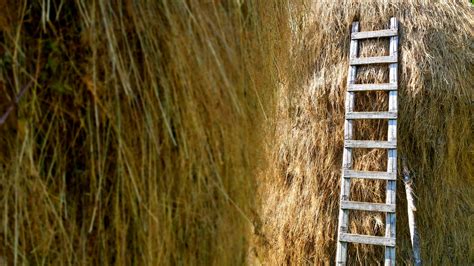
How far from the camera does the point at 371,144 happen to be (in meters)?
3.45

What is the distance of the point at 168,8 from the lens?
68 centimetres

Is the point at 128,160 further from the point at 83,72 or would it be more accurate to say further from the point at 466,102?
the point at 466,102

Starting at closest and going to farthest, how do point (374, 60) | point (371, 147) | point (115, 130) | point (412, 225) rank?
point (115, 130), point (412, 225), point (371, 147), point (374, 60)

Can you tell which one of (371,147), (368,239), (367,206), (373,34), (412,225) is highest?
(373,34)

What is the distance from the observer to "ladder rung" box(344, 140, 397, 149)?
336cm

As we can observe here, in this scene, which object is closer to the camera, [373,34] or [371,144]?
[371,144]

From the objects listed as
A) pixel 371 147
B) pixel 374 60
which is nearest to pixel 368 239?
pixel 371 147

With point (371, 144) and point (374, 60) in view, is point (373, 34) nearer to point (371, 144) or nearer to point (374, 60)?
point (374, 60)

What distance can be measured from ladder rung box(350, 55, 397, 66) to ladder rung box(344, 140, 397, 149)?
22.6 inches

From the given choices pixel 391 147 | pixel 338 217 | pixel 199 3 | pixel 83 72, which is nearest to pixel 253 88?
pixel 199 3

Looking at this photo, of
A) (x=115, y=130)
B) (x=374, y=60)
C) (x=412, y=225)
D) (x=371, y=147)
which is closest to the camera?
(x=115, y=130)

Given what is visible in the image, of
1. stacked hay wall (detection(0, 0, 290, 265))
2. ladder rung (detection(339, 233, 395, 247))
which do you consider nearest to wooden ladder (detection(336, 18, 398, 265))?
ladder rung (detection(339, 233, 395, 247))

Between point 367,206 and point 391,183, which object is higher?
point 391,183

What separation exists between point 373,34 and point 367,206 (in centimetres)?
126
